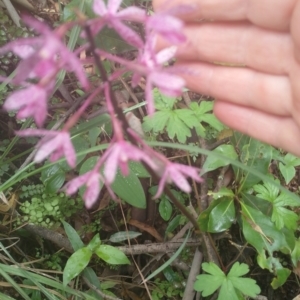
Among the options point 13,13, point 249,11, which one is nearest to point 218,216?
point 249,11

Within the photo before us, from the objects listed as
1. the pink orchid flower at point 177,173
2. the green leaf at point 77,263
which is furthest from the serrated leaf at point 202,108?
the pink orchid flower at point 177,173

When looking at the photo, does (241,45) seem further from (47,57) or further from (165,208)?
(47,57)

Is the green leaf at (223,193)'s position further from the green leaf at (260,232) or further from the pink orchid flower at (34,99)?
the pink orchid flower at (34,99)

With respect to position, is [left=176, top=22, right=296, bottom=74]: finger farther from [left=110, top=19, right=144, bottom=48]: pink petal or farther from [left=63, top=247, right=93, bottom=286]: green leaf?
[left=63, top=247, right=93, bottom=286]: green leaf

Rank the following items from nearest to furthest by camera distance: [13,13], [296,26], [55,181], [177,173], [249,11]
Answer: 1. [177,173]
2. [296,26]
3. [249,11]
4. [55,181]
5. [13,13]

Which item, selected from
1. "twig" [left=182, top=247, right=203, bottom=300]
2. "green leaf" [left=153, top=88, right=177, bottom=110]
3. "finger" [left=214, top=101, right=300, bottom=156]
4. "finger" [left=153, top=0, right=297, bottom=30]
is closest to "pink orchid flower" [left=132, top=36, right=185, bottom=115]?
"finger" [left=153, top=0, right=297, bottom=30]

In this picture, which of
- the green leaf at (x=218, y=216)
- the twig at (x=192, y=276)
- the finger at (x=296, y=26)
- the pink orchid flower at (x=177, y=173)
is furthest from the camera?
the twig at (x=192, y=276)
